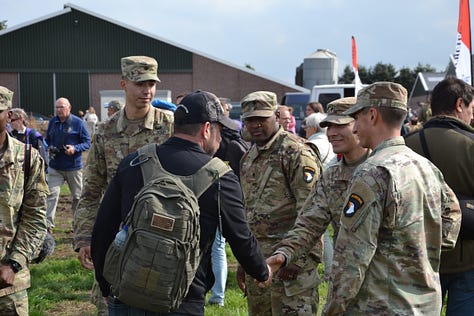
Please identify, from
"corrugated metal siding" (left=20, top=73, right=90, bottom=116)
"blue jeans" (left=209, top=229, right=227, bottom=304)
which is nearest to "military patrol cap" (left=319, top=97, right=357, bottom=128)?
"blue jeans" (left=209, top=229, right=227, bottom=304)

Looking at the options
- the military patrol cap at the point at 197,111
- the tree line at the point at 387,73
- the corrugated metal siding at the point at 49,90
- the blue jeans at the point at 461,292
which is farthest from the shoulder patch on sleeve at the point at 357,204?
the tree line at the point at 387,73

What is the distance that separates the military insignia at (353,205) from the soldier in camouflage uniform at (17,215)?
2282mm

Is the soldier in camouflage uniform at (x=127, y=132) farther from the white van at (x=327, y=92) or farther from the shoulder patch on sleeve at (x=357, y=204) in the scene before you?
the white van at (x=327, y=92)

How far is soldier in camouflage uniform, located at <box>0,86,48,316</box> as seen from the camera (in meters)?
4.13

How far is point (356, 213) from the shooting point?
302cm

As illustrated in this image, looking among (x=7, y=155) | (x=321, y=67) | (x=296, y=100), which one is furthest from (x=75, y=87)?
(x=7, y=155)

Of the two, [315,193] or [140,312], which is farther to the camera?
[315,193]

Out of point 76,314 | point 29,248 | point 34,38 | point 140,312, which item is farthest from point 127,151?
point 34,38

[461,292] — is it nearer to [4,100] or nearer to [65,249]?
[4,100]

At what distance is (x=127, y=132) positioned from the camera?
4887 mm

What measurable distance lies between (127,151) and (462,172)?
2.44m

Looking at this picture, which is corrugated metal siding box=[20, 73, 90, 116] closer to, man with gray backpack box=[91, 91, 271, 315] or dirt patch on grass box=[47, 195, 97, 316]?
dirt patch on grass box=[47, 195, 97, 316]

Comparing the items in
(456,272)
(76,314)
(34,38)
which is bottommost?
(76,314)

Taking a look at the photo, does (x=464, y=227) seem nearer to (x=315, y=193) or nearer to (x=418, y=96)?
(x=315, y=193)
